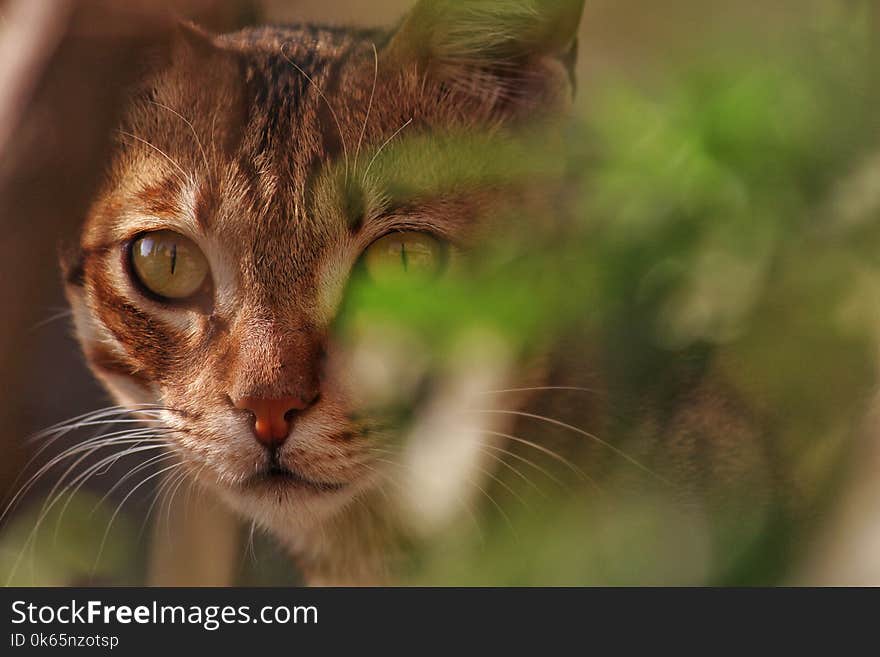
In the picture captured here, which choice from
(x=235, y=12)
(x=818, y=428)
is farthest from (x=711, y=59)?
(x=235, y=12)

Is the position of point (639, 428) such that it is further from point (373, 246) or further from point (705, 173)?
point (705, 173)

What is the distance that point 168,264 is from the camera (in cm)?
102

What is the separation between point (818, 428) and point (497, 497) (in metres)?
0.51

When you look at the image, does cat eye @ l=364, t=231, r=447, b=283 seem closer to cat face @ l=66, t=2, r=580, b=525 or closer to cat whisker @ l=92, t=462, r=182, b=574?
cat face @ l=66, t=2, r=580, b=525

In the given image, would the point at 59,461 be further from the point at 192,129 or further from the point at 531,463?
the point at 531,463

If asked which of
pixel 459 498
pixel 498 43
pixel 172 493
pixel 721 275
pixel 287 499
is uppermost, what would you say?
pixel 498 43

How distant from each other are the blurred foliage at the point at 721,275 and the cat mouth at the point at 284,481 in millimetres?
469

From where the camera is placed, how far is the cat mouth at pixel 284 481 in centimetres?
99

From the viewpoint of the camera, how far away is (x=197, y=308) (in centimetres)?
101

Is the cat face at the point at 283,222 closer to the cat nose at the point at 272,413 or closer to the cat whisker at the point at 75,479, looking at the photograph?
the cat nose at the point at 272,413

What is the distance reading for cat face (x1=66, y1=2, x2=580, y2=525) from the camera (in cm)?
91

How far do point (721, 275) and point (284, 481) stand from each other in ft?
2.29

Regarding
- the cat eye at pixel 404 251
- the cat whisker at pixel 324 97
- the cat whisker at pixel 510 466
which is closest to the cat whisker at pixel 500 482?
the cat whisker at pixel 510 466

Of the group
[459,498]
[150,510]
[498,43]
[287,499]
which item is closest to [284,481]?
[287,499]
